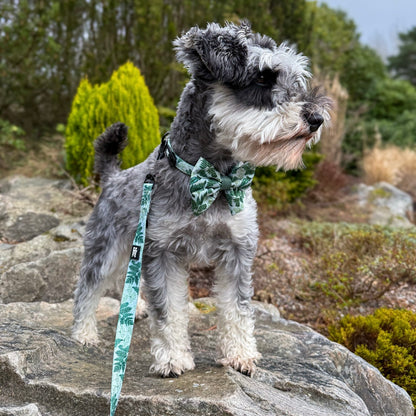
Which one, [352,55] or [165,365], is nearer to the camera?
[165,365]

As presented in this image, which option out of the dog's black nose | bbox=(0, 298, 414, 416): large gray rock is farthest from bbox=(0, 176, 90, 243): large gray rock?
the dog's black nose

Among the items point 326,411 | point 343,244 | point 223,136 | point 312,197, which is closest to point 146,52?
point 312,197

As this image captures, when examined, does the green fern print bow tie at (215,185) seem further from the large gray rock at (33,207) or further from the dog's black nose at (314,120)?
the large gray rock at (33,207)

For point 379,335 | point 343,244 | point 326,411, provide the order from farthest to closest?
point 343,244
point 379,335
point 326,411

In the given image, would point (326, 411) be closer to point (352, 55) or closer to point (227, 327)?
point (227, 327)

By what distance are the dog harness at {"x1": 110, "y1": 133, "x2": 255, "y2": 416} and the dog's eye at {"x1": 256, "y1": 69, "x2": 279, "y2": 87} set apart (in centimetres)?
54

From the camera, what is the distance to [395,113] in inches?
770

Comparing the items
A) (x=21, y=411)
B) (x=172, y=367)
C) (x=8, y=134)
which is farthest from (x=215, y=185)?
(x=8, y=134)

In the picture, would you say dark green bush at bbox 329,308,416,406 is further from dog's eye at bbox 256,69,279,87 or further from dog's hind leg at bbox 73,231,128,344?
dog's eye at bbox 256,69,279,87

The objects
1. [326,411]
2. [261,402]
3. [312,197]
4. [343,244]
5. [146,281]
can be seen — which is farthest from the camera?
[312,197]

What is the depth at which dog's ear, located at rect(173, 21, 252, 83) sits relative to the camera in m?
2.55

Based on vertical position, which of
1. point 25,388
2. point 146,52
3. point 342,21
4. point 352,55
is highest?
point 342,21

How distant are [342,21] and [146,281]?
21889 millimetres

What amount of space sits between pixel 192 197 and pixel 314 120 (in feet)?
2.69
